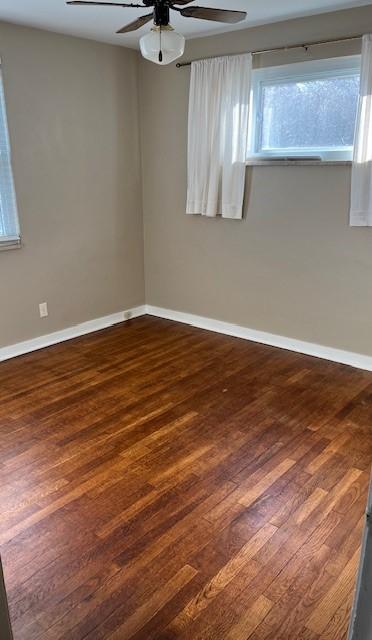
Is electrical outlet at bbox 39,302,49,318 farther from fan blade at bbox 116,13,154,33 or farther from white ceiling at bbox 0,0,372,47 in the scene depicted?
fan blade at bbox 116,13,154,33

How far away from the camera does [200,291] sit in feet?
14.5

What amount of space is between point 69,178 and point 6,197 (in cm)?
61

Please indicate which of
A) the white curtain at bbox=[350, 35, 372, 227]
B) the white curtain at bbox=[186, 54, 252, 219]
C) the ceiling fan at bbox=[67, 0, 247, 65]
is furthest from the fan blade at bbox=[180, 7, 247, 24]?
the white curtain at bbox=[186, 54, 252, 219]

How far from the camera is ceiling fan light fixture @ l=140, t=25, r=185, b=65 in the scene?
2203 mm

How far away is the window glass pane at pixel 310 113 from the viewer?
3.26 m

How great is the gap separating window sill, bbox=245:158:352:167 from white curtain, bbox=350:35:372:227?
0.38ft

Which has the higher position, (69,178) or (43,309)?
(69,178)

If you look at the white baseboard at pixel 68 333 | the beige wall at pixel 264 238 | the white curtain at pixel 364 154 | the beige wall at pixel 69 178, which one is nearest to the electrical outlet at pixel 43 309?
the beige wall at pixel 69 178

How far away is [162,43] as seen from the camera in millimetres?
2213

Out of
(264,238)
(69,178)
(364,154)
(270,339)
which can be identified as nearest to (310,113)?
(364,154)

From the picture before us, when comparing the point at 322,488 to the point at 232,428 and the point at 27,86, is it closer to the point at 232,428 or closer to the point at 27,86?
the point at 232,428

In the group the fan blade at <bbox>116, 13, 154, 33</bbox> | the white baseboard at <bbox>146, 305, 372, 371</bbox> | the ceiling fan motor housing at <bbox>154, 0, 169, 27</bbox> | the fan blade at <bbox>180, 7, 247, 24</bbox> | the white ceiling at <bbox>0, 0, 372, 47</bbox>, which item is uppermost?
the white ceiling at <bbox>0, 0, 372, 47</bbox>

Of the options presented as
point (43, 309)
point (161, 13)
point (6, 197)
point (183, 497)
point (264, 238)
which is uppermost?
point (161, 13)

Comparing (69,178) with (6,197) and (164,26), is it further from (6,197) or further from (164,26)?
(164,26)
